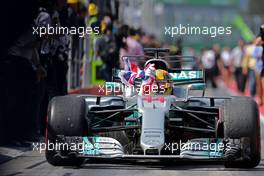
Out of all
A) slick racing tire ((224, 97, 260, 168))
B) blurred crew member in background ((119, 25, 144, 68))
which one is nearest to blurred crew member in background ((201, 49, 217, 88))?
blurred crew member in background ((119, 25, 144, 68))

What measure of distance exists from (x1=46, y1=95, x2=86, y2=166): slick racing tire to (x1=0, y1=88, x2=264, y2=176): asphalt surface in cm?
13

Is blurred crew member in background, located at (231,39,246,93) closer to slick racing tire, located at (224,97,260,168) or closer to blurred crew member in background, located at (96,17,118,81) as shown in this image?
blurred crew member in background, located at (96,17,118,81)

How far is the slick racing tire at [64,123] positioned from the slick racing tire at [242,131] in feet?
5.42

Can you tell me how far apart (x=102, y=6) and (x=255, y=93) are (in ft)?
19.3

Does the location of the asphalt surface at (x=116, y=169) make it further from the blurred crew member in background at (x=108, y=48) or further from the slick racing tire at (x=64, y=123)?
the blurred crew member in background at (x=108, y=48)

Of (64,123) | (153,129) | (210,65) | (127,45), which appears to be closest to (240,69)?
(210,65)

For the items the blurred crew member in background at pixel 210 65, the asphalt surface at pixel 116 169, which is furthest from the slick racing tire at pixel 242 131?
the blurred crew member in background at pixel 210 65

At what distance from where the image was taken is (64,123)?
12039 mm

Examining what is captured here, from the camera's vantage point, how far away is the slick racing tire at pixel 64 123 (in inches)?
474

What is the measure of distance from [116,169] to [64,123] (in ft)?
2.57

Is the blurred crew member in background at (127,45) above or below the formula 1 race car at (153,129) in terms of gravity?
above

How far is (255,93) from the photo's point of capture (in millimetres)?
29766

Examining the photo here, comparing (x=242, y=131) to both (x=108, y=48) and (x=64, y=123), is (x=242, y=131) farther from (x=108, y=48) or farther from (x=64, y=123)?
(x=108, y=48)

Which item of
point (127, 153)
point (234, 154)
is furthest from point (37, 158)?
point (234, 154)
